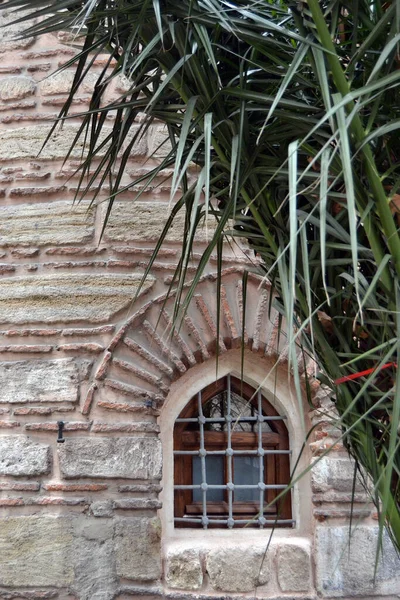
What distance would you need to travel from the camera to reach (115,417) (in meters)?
3.77

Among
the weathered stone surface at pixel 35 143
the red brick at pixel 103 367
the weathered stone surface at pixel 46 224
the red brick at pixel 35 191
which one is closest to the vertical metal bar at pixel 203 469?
the red brick at pixel 103 367

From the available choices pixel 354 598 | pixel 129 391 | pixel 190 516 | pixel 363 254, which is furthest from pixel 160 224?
pixel 363 254

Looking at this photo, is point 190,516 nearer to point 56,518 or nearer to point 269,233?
point 56,518

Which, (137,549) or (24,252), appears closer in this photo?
(137,549)

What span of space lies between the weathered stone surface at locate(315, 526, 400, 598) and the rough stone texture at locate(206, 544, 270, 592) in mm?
259

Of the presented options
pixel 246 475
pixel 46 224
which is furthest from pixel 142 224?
pixel 246 475

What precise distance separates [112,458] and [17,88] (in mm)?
1993

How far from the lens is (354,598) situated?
3.65 meters

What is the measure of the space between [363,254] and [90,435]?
2.12 meters

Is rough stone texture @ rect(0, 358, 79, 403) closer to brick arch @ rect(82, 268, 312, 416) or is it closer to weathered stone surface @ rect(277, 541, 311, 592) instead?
brick arch @ rect(82, 268, 312, 416)

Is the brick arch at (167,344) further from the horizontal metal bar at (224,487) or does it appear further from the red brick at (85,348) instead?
the horizontal metal bar at (224,487)

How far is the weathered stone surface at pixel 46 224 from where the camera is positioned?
404 cm

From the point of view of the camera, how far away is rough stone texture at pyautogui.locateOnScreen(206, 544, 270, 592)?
3619 mm

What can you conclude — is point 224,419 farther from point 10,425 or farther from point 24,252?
point 24,252
